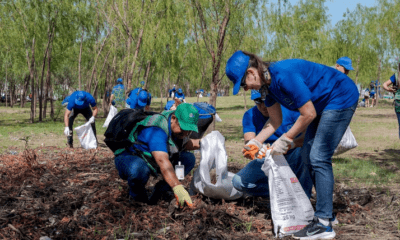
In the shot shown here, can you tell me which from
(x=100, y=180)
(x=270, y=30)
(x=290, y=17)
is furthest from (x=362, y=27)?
(x=100, y=180)

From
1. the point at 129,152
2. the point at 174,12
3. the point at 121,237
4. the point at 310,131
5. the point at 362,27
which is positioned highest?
the point at 362,27

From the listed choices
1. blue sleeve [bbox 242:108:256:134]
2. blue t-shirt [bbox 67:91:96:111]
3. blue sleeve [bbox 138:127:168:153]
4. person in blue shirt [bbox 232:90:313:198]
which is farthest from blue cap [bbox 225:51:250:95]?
blue t-shirt [bbox 67:91:96:111]

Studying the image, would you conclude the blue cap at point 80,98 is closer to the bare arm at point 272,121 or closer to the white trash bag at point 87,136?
the white trash bag at point 87,136

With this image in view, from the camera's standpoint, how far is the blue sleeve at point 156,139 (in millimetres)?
3186

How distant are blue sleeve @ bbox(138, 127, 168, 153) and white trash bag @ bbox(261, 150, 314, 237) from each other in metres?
0.87

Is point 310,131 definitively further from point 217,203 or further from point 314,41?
point 314,41

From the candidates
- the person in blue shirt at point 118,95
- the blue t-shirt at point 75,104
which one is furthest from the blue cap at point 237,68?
the person in blue shirt at point 118,95

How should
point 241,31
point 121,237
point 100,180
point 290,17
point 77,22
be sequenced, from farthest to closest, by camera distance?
1. point 290,17
2. point 77,22
3. point 241,31
4. point 100,180
5. point 121,237

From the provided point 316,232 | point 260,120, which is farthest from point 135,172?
point 316,232

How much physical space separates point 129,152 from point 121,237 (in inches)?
38.6

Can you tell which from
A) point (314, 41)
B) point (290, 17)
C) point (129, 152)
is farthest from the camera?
point (314, 41)

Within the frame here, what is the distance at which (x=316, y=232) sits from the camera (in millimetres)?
2877

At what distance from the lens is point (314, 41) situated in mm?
19125

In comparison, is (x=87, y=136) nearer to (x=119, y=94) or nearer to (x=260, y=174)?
(x=119, y=94)
